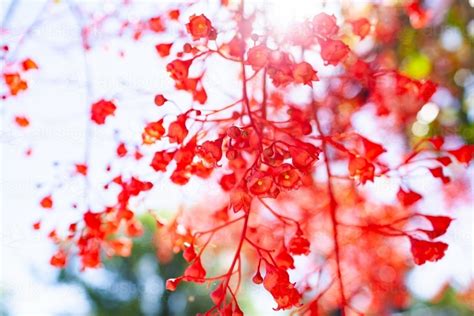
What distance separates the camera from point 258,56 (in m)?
1.22

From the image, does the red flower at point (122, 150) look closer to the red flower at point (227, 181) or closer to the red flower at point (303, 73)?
the red flower at point (227, 181)

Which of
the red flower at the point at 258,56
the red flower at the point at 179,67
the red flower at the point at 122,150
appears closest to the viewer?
the red flower at the point at 258,56

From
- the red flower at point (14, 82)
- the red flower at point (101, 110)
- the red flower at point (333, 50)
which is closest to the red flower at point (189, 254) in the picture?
the red flower at point (333, 50)

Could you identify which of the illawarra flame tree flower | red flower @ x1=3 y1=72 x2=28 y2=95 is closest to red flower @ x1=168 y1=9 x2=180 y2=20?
the illawarra flame tree flower

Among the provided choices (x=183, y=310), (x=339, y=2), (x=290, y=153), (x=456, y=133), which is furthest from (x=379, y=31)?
(x=183, y=310)

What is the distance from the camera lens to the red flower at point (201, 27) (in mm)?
1252

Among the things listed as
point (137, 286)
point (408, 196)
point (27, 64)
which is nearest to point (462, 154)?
point (408, 196)

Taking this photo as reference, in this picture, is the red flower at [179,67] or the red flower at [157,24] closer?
the red flower at [179,67]

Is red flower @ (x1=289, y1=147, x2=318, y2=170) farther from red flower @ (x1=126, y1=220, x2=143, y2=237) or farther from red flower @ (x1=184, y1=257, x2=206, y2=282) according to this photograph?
red flower @ (x1=126, y1=220, x2=143, y2=237)

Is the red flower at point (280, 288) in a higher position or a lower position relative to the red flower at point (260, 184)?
lower

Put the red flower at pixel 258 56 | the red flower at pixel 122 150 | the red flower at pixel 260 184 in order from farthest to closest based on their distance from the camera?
the red flower at pixel 122 150, the red flower at pixel 258 56, the red flower at pixel 260 184

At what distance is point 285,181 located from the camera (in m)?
1.14

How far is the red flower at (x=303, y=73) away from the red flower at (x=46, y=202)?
Answer: 0.74 m

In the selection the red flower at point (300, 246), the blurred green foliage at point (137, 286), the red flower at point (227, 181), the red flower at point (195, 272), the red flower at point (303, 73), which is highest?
the red flower at point (303, 73)
